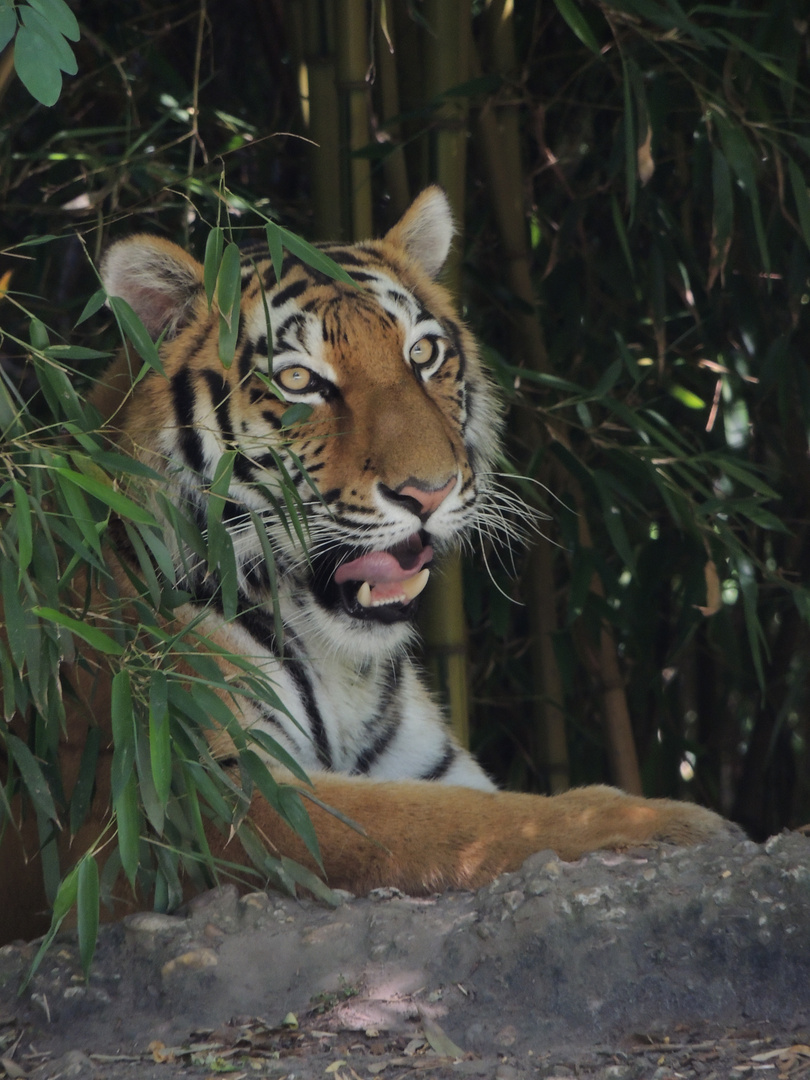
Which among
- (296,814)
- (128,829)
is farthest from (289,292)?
(128,829)

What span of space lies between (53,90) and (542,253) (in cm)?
216

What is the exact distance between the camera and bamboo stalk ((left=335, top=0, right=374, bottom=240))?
8.68ft

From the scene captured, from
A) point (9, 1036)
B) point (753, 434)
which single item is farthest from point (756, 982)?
point (753, 434)

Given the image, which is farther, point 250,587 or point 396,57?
point 396,57

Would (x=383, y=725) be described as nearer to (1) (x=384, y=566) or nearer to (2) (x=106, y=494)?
(1) (x=384, y=566)

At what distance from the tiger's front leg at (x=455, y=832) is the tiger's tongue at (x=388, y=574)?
0.39 m

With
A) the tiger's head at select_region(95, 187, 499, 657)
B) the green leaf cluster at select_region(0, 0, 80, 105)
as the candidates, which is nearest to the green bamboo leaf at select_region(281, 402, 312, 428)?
the tiger's head at select_region(95, 187, 499, 657)

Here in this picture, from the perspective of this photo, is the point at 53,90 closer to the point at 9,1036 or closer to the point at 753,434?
the point at 9,1036

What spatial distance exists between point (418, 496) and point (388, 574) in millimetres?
179

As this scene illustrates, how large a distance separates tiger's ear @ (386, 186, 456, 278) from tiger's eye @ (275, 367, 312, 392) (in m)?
0.52

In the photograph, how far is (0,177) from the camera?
2.97 m

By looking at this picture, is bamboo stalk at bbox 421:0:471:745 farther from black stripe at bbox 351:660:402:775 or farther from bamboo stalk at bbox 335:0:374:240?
black stripe at bbox 351:660:402:775

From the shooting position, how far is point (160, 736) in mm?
1452

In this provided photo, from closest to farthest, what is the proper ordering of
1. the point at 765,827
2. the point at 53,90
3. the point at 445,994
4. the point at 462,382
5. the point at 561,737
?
the point at 53,90 → the point at 445,994 → the point at 462,382 → the point at 561,737 → the point at 765,827
